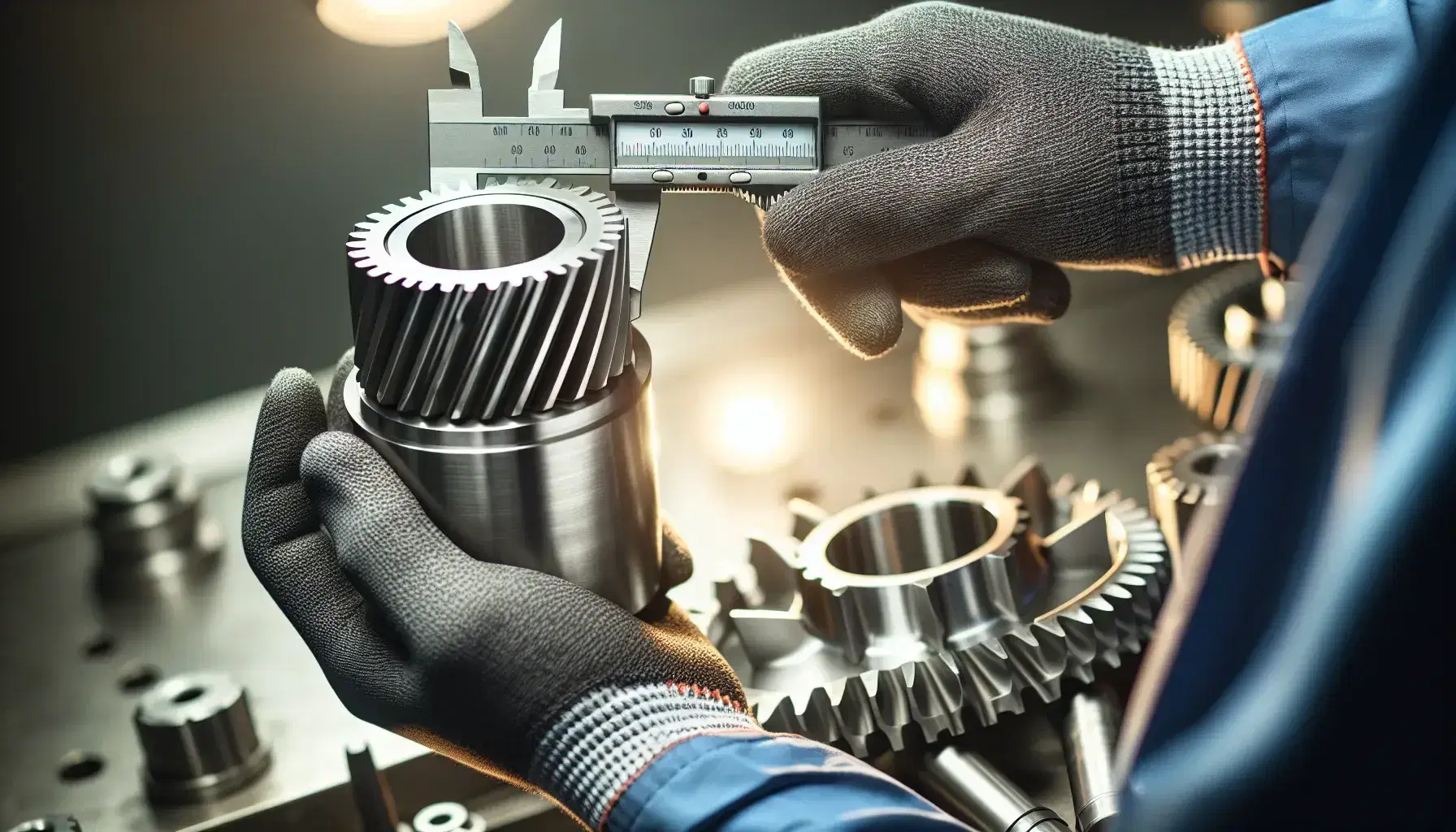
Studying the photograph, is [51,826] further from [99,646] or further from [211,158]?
[211,158]

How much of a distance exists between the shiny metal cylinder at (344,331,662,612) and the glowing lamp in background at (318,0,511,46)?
677mm

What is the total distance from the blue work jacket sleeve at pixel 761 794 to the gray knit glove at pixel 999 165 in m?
0.47

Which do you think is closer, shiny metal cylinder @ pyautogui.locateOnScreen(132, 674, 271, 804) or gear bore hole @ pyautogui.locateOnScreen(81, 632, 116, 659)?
shiny metal cylinder @ pyautogui.locateOnScreen(132, 674, 271, 804)

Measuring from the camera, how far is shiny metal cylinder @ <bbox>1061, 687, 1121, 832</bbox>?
0.93m

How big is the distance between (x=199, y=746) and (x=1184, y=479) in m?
0.89

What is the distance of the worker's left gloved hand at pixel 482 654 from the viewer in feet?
2.55

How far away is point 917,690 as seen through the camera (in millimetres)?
981

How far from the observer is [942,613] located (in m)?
1.04

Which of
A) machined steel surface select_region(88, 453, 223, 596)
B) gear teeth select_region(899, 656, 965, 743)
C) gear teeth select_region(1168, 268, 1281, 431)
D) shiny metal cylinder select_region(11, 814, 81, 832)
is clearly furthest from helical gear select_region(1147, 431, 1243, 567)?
machined steel surface select_region(88, 453, 223, 596)

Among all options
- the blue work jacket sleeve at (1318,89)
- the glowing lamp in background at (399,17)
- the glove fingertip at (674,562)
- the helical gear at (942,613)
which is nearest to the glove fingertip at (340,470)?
the glove fingertip at (674,562)

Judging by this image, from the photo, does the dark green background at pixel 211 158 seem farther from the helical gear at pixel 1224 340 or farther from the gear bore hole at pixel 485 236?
the gear bore hole at pixel 485 236

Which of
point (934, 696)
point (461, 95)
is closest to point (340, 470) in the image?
point (461, 95)

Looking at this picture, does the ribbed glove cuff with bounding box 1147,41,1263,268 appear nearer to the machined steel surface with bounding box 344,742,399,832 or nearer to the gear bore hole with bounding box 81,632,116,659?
the machined steel surface with bounding box 344,742,399,832

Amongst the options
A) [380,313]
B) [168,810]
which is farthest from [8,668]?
[380,313]
